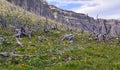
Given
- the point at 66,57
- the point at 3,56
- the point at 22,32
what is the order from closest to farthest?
the point at 3,56 → the point at 66,57 → the point at 22,32

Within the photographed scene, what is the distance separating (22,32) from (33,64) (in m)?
32.0

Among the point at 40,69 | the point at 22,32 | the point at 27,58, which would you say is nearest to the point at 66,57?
the point at 27,58

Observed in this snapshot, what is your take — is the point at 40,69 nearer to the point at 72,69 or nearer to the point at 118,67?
the point at 72,69

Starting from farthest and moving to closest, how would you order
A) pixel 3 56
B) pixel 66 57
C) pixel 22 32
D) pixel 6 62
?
pixel 22 32, pixel 66 57, pixel 3 56, pixel 6 62

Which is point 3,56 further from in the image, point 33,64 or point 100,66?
point 100,66

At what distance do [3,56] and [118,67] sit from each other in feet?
29.4

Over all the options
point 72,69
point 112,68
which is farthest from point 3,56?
point 112,68

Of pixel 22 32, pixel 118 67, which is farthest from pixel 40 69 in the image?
pixel 22 32

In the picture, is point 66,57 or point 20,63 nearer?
point 20,63

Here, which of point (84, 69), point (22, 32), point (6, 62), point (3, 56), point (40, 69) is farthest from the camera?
point (22, 32)

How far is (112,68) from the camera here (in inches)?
686

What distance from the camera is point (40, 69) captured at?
18.5 meters

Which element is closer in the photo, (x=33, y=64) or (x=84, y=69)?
(x=84, y=69)

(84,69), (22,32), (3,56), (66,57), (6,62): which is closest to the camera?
(84,69)
